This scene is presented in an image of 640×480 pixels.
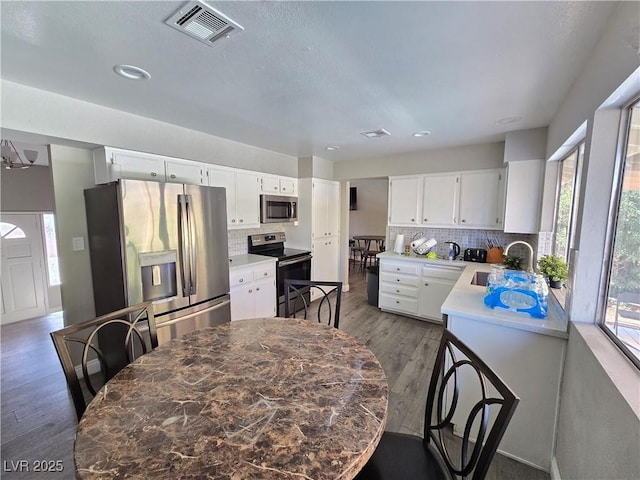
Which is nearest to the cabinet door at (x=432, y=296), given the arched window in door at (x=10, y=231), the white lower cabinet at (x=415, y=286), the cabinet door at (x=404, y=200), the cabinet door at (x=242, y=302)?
the white lower cabinet at (x=415, y=286)

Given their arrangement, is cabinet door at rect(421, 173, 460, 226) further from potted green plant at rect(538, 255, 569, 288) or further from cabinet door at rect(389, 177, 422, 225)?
A: potted green plant at rect(538, 255, 569, 288)

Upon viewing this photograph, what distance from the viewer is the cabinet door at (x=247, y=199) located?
3.53 meters

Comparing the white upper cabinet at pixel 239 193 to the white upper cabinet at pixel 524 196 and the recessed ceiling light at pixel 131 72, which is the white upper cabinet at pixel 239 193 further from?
the white upper cabinet at pixel 524 196

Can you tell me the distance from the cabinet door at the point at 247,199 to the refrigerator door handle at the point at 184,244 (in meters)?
1.06

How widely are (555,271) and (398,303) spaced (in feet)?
6.96

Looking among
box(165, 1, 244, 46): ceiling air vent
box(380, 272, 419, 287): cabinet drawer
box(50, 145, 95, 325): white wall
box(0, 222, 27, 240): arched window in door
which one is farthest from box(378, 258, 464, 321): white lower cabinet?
box(0, 222, 27, 240): arched window in door

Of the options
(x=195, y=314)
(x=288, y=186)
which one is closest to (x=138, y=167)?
(x=195, y=314)

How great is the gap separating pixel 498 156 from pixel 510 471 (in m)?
3.33

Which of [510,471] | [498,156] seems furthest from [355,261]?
[510,471]

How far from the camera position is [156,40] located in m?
1.46

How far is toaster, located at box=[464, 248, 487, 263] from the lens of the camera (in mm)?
3707

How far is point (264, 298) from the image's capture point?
11.7 feet

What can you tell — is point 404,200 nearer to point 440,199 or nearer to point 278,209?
point 440,199

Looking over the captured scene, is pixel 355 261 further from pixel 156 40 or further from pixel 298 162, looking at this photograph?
pixel 156 40
